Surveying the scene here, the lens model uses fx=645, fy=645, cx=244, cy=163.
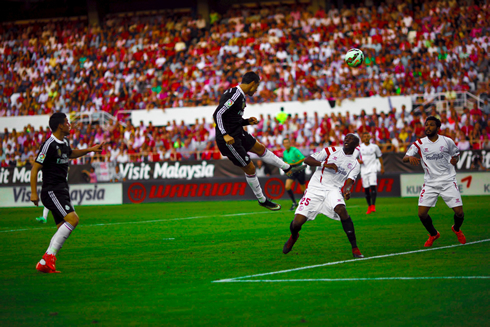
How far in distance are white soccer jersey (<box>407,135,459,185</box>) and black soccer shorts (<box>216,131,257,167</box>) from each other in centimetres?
281

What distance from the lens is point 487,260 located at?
873 cm

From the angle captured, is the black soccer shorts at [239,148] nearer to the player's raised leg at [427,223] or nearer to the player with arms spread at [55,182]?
the player with arms spread at [55,182]

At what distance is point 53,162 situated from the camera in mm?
8797

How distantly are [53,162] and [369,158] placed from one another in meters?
12.2

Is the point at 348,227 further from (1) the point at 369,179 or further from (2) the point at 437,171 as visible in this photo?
(1) the point at 369,179

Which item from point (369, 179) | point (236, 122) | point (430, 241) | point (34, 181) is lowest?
point (430, 241)

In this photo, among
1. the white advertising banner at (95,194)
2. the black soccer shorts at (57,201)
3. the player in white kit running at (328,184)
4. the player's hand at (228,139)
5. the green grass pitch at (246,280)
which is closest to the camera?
the green grass pitch at (246,280)

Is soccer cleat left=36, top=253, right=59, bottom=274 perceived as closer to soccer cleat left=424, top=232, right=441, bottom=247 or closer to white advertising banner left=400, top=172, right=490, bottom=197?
→ soccer cleat left=424, top=232, right=441, bottom=247

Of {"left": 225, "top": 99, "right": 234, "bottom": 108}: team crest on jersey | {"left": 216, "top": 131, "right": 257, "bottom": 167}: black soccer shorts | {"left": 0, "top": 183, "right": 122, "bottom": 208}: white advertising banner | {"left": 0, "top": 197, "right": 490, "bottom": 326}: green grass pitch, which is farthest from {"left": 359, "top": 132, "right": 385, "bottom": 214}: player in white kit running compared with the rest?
{"left": 0, "top": 183, "right": 122, "bottom": 208}: white advertising banner

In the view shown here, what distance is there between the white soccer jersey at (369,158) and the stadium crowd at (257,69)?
8.21 meters

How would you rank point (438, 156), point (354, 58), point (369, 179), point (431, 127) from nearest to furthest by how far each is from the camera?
point (431, 127), point (438, 156), point (354, 58), point (369, 179)

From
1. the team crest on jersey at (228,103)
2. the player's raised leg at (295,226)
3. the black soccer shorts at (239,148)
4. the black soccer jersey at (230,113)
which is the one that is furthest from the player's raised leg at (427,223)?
the team crest on jersey at (228,103)

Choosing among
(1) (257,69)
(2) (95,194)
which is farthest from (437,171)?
(1) (257,69)

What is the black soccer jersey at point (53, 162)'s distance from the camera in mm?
8688
